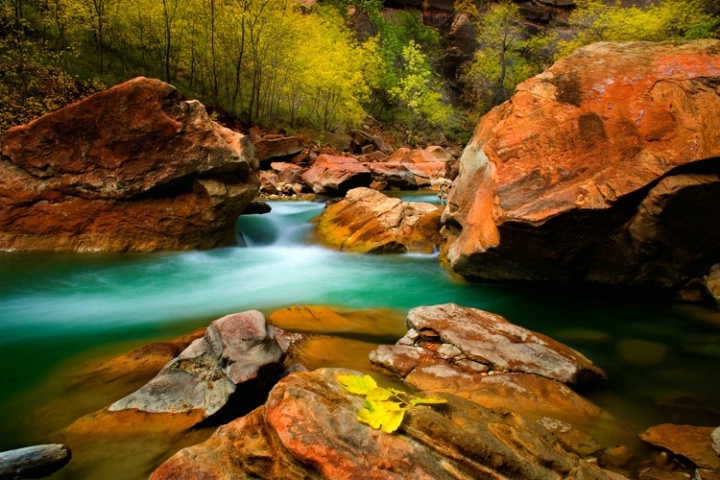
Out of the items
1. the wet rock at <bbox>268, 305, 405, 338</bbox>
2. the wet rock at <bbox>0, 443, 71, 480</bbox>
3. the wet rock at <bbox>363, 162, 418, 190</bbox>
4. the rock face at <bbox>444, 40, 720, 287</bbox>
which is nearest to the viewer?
the wet rock at <bbox>0, 443, 71, 480</bbox>

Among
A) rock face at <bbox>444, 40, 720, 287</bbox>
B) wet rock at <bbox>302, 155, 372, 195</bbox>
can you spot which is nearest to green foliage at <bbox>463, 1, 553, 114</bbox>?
wet rock at <bbox>302, 155, 372, 195</bbox>

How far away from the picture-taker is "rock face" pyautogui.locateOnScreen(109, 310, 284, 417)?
3.59 m

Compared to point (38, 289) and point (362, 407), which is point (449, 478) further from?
point (38, 289)

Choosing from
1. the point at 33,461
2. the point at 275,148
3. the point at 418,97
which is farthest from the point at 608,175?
the point at 418,97

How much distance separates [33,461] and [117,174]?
24.9 ft

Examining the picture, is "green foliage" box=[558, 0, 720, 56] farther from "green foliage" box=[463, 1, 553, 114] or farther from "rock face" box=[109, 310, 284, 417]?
"rock face" box=[109, 310, 284, 417]

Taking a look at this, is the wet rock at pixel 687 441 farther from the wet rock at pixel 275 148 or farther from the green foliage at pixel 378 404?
the wet rock at pixel 275 148

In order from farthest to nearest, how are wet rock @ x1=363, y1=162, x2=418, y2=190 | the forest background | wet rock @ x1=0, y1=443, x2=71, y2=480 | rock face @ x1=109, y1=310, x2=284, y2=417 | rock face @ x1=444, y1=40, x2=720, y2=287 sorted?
wet rock @ x1=363, y1=162, x2=418, y2=190
the forest background
rock face @ x1=444, y1=40, x2=720, y2=287
rock face @ x1=109, y1=310, x2=284, y2=417
wet rock @ x1=0, y1=443, x2=71, y2=480

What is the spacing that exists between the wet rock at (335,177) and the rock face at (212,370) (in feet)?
44.2

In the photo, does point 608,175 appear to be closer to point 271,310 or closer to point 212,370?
point 271,310

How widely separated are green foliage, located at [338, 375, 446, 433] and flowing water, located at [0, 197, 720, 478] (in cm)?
182

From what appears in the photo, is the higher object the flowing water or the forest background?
the forest background

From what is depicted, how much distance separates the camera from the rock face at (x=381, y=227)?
33.6 ft

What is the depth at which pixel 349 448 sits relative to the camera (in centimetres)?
200
